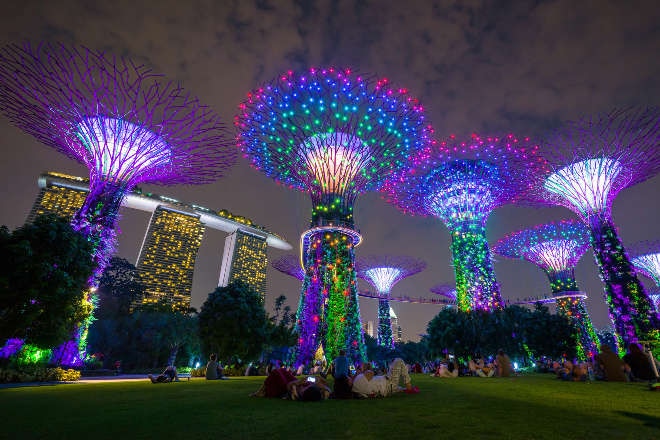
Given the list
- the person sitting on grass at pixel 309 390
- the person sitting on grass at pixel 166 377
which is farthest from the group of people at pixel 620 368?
the person sitting on grass at pixel 166 377

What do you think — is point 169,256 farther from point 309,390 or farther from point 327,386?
point 309,390

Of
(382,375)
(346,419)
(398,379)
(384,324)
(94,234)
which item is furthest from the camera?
(384,324)

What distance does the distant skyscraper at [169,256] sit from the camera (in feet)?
374

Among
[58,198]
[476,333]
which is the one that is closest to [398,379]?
[476,333]

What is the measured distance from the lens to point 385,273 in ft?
210

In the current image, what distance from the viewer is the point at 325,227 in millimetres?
28172

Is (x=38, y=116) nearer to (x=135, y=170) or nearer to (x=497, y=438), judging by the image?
(x=135, y=170)

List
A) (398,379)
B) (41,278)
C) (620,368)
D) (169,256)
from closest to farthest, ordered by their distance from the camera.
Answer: (398,379) < (620,368) < (41,278) < (169,256)

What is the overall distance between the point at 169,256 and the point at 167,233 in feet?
27.1

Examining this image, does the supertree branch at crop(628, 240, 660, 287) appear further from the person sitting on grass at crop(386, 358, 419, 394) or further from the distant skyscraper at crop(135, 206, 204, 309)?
the distant skyscraper at crop(135, 206, 204, 309)

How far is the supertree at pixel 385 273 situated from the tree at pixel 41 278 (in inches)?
1982

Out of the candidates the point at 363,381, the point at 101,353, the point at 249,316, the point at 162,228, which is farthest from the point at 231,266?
the point at 363,381

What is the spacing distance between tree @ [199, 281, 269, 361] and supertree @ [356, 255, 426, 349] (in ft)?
121

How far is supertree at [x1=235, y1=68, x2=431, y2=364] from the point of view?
85.0 feet
